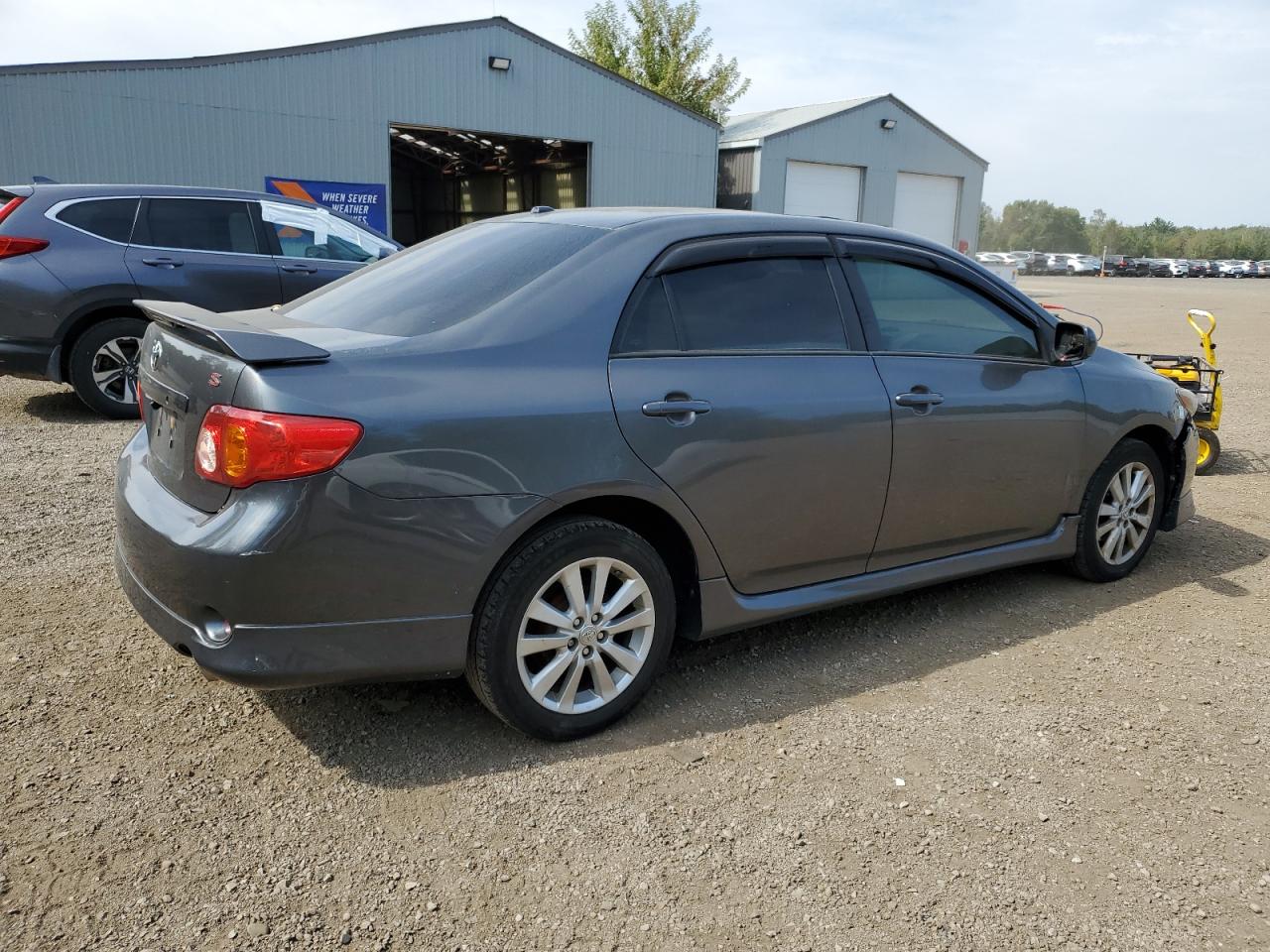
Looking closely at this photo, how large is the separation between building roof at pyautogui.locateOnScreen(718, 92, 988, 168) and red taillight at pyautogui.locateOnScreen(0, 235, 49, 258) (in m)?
19.9

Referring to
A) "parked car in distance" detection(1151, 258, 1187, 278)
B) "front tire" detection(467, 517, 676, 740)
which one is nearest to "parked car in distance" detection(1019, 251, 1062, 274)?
"parked car in distance" detection(1151, 258, 1187, 278)

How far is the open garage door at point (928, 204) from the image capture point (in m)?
28.6

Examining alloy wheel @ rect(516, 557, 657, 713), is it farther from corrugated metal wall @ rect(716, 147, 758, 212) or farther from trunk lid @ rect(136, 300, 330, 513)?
corrugated metal wall @ rect(716, 147, 758, 212)

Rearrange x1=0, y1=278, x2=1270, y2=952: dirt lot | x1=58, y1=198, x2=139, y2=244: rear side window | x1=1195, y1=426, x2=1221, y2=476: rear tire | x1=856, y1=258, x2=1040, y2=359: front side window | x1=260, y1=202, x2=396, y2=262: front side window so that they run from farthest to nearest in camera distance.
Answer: x1=260, y1=202, x2=396, y2=262: front side window, x1=58, y1=198, x2=139, y2=244: rear side window, x1=1195, y1=426, x2=1221, y2=476: rear tire, x1=856, y1=258, x2=1040, y2=359: front side window, x1=0, y1=278, x2=1270, y2=952: dirt lot

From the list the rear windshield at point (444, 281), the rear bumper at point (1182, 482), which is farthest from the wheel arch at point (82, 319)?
the rear bumper at point (1182, 482)

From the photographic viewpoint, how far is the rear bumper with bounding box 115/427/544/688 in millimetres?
2637

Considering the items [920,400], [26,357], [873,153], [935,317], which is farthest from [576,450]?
[873,153]

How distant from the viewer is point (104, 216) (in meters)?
7.53

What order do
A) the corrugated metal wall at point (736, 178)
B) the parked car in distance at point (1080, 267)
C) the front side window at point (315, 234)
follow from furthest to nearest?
the parked car in distance at point (1080, 267), the corrugated metal wall at point (736, 178), the front side window at point (315, 234)

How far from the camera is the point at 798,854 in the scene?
2650 mm

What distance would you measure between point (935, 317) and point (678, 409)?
4.72 feet

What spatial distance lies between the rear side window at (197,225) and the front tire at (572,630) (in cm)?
613

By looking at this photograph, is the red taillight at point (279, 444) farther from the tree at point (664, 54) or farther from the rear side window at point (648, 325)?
the tree at point (664, 54)

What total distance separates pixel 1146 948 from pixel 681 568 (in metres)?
1.66
